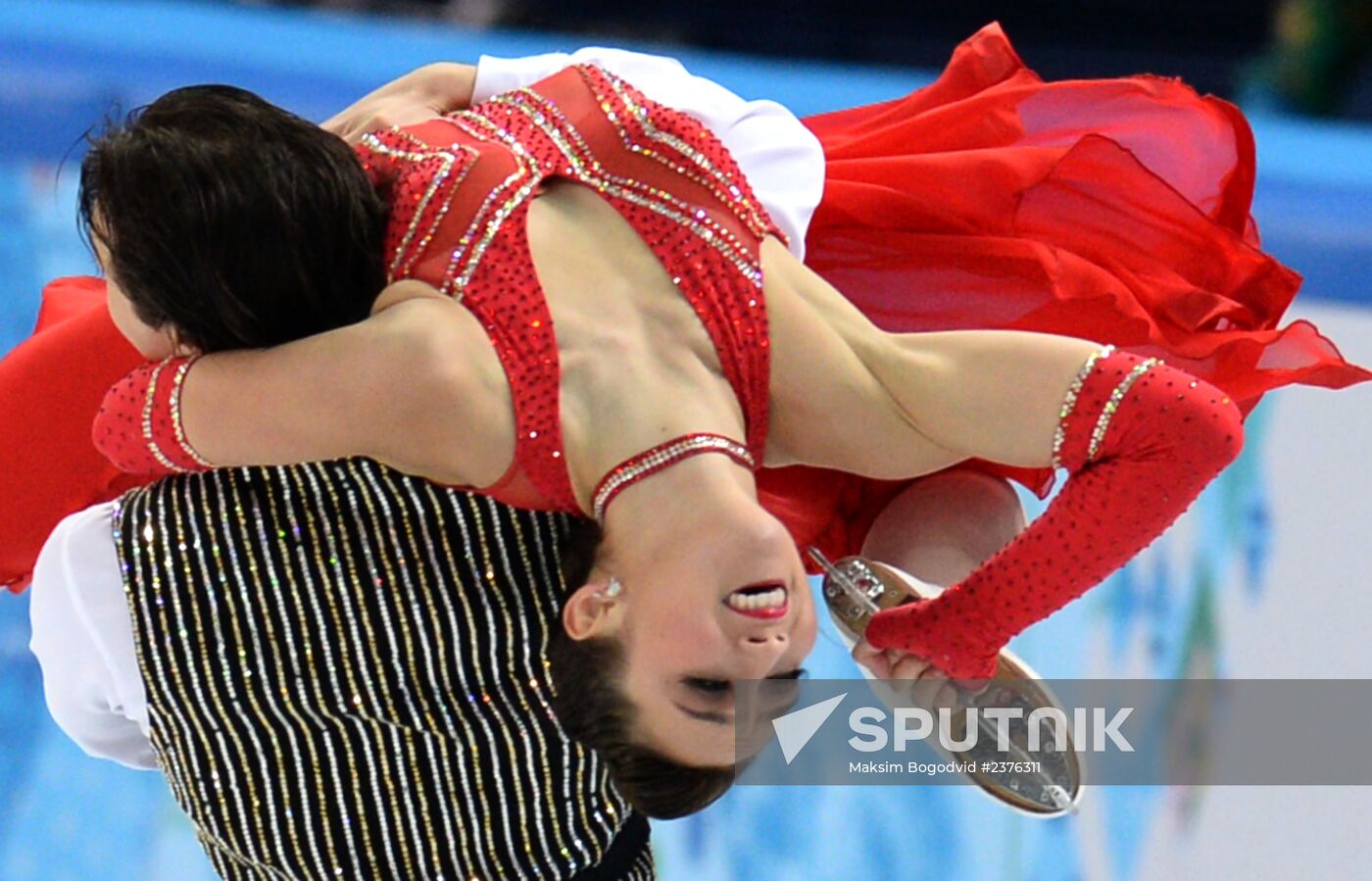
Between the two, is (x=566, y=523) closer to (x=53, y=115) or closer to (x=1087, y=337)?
(x=1087, y=337)

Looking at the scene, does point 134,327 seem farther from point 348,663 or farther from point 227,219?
point 348,663

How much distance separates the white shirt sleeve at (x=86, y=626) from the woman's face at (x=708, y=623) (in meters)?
0.41

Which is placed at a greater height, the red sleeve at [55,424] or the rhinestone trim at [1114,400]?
the rhinestone trim at [1114,400]

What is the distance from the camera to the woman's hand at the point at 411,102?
56.9 inches

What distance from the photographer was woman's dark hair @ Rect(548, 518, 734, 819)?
130cm

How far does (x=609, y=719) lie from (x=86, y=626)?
0.41m

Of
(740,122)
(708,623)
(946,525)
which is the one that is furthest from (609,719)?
(740,122)

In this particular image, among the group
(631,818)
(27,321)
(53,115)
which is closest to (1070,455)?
(631,818)

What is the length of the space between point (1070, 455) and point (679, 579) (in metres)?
0.30

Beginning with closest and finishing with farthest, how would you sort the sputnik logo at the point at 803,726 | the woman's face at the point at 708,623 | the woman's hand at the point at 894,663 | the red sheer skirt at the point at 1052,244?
the woman's face at the point at 708,623
the woman's hand at the point at 894,663
the red sheer skirt at the point at 1052,244
the sputnik logo at the point at 803,726

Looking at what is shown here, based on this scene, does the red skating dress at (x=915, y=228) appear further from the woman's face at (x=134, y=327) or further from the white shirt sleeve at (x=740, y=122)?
the woman's face at (x=134, y=327)

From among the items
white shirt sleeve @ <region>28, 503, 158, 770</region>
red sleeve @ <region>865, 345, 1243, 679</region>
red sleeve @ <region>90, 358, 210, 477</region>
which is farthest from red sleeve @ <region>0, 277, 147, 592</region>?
red sleeve @ <region>865, 345, 1243, 679</region>

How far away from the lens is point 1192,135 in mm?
1686

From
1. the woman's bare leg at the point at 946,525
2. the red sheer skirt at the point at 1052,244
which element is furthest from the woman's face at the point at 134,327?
the woman's bare leg at the point at 946,525
